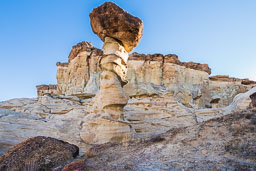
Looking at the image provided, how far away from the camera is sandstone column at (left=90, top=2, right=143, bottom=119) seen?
9.23m

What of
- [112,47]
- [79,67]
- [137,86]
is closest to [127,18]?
[112,47]

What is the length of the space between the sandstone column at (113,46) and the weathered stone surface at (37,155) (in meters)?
3.87

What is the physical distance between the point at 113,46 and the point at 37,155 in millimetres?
6719

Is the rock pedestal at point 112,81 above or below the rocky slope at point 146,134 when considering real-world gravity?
above

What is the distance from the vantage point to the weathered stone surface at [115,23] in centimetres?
957

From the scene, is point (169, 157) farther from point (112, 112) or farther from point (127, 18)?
point (127, 18)

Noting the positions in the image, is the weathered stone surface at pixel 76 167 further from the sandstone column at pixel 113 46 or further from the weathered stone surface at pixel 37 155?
the sandstone column at pixel 113 46

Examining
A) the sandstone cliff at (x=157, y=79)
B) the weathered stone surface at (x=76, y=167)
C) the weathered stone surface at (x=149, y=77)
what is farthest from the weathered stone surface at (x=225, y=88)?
the weathered stone surface at (x=76, y=167)

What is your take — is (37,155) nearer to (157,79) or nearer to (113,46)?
(113,46)

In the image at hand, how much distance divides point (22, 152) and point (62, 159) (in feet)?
3.51

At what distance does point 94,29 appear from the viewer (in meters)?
10.4

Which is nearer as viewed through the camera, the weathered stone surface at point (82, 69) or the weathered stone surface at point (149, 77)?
the weathered stone surface at point (82, 69)

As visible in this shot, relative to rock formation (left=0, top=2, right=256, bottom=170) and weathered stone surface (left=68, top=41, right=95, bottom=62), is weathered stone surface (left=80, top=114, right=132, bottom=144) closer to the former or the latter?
rock formation (left=0, top=2, right=256, bottom=170)

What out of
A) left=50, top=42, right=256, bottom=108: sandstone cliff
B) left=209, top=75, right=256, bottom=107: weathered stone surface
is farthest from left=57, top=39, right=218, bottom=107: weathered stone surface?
left=209, top=75, right=256, bottom=107: weathered stone surface
